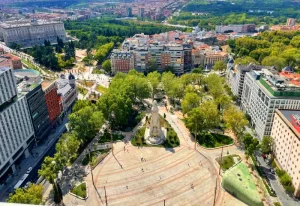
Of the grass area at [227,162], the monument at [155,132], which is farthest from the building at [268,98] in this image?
the monument at [155,132]

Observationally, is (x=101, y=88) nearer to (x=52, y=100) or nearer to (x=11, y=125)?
(x=52, y=100)

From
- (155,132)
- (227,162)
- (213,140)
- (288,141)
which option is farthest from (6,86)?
(288,141)

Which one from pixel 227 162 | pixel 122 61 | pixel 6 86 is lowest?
pixel 227 162

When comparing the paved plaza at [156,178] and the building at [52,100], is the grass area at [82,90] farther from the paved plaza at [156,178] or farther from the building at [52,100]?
the paved plaza at [156,178]

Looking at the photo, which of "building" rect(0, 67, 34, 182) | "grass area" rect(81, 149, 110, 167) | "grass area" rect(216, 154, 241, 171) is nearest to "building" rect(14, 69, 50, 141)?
"building" rect(0, 67, 34, 182)

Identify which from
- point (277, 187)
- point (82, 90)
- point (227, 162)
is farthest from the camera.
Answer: point (82, 90)

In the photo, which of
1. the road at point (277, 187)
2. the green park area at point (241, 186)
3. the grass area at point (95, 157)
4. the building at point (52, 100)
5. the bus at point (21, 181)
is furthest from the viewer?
the building at point (52, 100)

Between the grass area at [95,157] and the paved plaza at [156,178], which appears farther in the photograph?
the grass area at [95,157]
